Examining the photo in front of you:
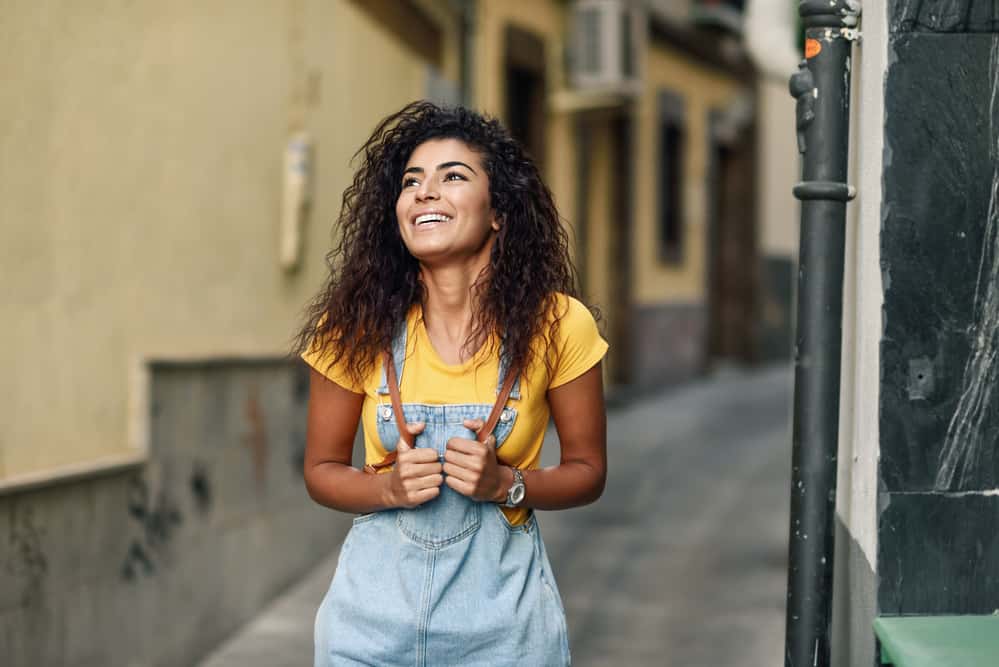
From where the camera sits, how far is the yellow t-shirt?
8.75 feet

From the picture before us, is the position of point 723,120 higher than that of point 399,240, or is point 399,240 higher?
point 723,120

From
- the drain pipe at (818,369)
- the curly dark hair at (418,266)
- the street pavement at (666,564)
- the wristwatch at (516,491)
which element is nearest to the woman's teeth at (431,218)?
the curly dark hair at (418,266)

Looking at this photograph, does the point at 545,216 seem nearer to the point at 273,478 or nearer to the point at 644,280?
the point at 273,478

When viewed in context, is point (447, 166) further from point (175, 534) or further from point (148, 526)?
point (175, 534)

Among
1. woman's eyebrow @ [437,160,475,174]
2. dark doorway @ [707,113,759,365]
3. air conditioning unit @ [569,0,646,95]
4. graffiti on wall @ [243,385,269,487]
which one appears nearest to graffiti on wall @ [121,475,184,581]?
graffiti on wall @ [243,385,269,487]

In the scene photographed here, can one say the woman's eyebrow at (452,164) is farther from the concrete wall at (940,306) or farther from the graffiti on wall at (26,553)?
the graffiti on wall at (26,553)

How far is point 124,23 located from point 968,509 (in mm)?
3445

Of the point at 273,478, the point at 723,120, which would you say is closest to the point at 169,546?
the point at 273,478

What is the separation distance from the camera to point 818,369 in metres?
3.08

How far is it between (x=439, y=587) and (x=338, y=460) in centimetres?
32

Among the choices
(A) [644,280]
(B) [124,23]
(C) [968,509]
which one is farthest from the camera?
(A) [644,280]

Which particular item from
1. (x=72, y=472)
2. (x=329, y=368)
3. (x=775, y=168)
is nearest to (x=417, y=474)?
(x=329, y=368)

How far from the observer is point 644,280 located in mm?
16859

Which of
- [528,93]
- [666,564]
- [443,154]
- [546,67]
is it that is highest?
[546,67]
